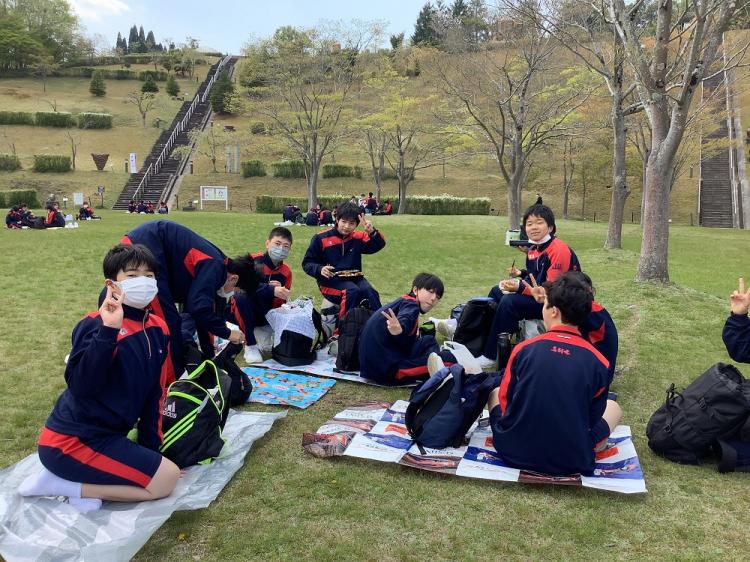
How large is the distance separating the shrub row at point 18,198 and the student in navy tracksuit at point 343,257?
2919 cm

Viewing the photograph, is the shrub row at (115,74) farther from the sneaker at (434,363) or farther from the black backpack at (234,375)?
the sneaker at (434,363)

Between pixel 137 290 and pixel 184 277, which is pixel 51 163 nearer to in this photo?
pixel 184 277

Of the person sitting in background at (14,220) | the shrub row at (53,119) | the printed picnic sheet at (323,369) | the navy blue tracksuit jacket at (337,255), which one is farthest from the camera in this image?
the shrub row at (53,119)

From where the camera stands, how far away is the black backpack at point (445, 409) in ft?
12.3

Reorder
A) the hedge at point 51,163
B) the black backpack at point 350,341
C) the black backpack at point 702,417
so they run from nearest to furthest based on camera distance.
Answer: the black backpack at point 702,417, the black backpack at point 350,341, the hedge at point 51,163

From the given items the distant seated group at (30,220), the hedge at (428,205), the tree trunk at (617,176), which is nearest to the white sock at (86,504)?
the tree trunk at (617,176)

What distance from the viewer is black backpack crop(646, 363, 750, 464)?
3.50 meters

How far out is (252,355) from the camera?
19.0 ft

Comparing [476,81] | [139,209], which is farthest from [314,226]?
[139,209]

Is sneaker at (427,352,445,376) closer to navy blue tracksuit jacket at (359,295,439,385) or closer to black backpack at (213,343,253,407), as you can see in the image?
navy blue tracksuit jacket at (359,295,439,385)

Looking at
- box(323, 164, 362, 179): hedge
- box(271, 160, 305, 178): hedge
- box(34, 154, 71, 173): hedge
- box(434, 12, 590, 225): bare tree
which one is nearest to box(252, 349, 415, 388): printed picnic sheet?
box(434, 12, 590, 225): bare tree

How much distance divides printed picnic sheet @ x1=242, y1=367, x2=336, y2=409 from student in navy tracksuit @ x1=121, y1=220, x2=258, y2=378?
0.68 m

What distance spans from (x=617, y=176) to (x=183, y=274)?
1307 centimetres

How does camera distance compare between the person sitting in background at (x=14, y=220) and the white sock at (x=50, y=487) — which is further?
the person sitting in background at (x=14, y=220)
